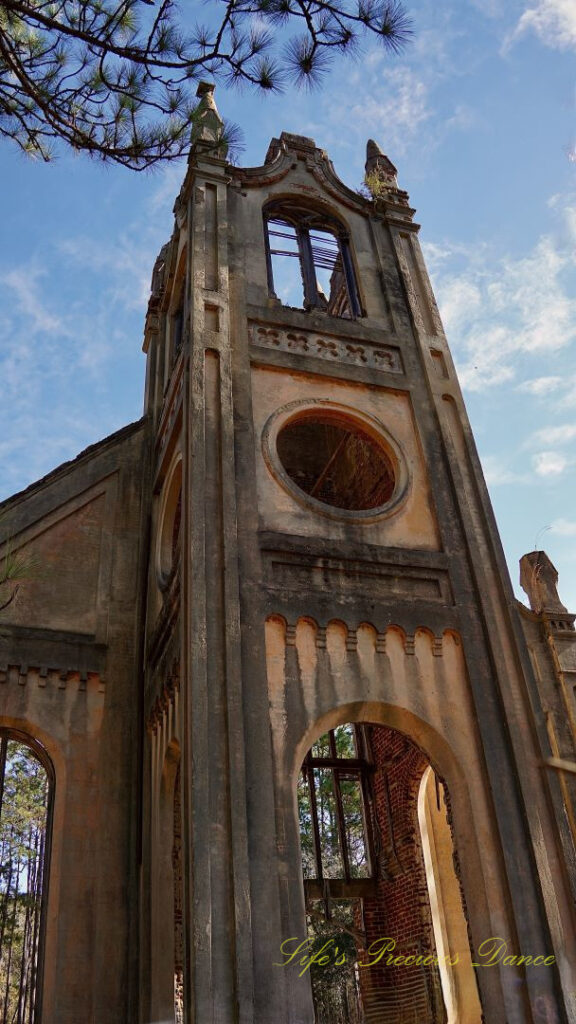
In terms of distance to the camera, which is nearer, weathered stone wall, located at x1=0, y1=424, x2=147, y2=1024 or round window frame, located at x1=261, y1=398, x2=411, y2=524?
weathered stone wall, located at x1=0, y1=424, x2=147, y2=1024

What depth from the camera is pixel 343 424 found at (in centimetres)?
1221

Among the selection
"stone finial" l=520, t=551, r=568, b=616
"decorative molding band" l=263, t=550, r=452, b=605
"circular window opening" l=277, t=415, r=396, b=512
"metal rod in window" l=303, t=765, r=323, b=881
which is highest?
"circular window opening" l=277, t=415, r=396, b=512

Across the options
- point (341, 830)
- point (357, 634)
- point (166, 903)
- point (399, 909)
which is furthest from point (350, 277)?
point (399, 909)

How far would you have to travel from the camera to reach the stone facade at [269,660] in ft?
26.7

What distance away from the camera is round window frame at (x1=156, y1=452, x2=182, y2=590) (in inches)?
482

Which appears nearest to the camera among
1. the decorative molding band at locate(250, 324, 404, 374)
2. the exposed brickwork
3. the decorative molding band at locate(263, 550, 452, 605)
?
the decorative molding band at locate(263, 550, 452, 605)

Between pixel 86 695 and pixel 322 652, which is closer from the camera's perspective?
pixel 322 652

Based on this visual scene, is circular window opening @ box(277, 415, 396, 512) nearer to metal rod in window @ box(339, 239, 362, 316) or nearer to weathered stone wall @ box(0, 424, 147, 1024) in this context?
metal rod in window @ box(339, 239, 362, 316)

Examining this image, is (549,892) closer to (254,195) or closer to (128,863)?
(128,863)

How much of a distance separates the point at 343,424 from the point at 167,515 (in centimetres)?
299

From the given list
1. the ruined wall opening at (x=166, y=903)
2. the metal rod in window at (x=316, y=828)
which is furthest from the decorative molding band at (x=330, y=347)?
the metal rod in window at (x=316, y=828)

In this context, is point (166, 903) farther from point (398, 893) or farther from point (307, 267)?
point (307, 267)

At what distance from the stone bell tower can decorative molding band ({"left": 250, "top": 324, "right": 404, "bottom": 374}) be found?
4cm

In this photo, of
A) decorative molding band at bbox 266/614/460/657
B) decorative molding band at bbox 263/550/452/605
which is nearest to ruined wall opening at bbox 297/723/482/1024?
decorative molding band at bbox 266/614/460/657
